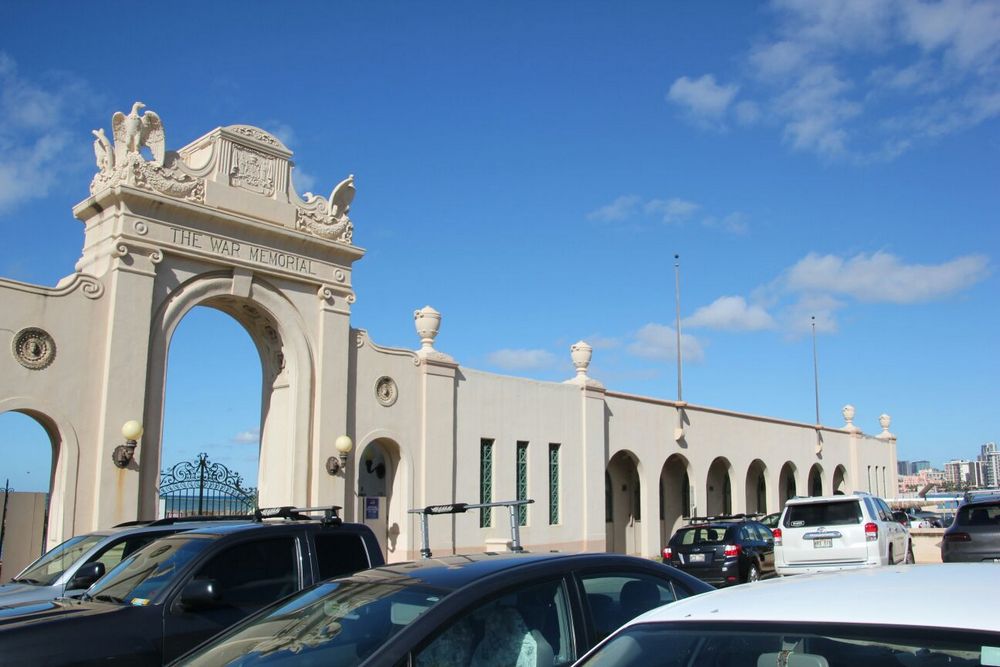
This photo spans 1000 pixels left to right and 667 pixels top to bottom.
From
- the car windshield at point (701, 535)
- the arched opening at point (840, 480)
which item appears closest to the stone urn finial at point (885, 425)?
the arched opening at point (840, 480)

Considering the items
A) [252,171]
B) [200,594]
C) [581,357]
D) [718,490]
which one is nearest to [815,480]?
[718,490]

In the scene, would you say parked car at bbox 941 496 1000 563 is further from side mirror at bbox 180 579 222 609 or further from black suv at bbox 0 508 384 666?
side mirror at bbox 180 579 222 609

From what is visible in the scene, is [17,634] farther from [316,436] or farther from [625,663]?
[316,436]

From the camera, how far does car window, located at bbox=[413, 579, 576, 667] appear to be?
14.4 feet

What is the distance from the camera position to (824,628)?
2902mm

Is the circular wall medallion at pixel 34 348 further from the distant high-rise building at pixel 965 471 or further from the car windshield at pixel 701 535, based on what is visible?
the distant high-rise building at pixel 965 471

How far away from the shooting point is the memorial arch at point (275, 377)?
580 inches

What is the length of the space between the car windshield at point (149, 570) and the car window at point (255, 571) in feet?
0.65

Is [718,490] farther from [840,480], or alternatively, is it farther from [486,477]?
[486,477]

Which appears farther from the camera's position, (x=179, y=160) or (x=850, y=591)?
(x=179, y=160)

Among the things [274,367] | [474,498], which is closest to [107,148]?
[274,367]

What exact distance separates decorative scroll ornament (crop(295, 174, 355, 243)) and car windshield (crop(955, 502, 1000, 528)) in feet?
40.3

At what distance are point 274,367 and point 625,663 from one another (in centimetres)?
1587

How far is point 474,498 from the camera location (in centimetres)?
2130
